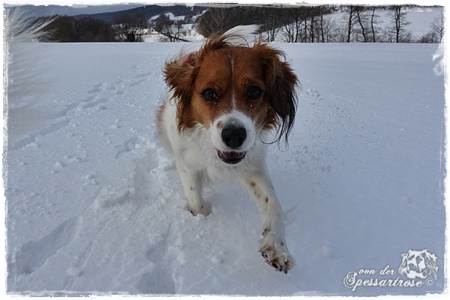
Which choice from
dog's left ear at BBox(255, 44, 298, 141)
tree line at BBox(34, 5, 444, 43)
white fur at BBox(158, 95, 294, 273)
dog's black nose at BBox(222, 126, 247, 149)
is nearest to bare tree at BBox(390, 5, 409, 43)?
tree line at BBox(34, 5, 444, 43)

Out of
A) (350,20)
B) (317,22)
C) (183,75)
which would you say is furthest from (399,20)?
(183,75)

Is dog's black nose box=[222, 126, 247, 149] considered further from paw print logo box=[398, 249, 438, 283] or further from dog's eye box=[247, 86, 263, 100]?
paw print logo box=[398, 249, 438, 283]

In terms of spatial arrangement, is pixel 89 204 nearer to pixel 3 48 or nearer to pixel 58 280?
pixel 58 280

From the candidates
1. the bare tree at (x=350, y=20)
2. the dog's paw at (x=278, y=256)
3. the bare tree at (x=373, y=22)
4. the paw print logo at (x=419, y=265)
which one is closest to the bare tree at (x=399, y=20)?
the bare tree at (x=373, y=22)

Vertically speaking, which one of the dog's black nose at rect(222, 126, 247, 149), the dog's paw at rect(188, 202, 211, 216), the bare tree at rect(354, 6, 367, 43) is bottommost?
the dog's paw at rect(188, 202, 211, 216)

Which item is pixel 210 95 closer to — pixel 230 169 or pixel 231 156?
pixel 231 156

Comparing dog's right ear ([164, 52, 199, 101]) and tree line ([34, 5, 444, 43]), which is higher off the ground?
tree line ([34, 5, 444, 43])
